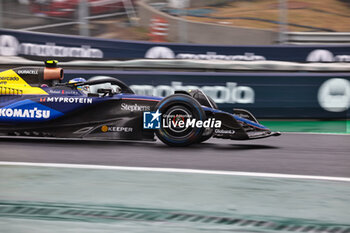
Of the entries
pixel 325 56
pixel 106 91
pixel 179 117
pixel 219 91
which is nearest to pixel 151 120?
pixel 179 117

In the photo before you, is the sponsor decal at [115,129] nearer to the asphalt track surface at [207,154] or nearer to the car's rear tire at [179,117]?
the asphalt track surface at [207,154]

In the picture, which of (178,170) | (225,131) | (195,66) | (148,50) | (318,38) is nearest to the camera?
(178,170)

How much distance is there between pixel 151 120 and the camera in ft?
22.2

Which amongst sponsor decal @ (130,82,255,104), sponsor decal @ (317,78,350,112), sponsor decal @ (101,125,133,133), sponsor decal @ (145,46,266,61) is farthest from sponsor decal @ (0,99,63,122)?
sponsor decal @ (145,46,266,61)

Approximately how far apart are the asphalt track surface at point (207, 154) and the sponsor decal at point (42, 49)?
30.7 feet

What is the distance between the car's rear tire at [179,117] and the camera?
6715 mm

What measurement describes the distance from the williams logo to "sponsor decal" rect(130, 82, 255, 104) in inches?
152

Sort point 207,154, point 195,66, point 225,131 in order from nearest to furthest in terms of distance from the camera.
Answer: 1. point 207,154
2. point 225,131
3. point 195,66

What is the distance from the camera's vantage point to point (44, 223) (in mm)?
3732

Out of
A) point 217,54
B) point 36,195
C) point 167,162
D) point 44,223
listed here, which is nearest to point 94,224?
point 44,223

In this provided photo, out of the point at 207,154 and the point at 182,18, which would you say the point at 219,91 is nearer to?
the point at 207,154

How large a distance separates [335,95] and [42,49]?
943cm

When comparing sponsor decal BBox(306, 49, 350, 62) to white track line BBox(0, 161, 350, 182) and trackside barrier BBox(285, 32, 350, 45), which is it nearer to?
trackside barrier BBox(285, 32, 350, 45)

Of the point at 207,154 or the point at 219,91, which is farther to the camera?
the point at 219,91
